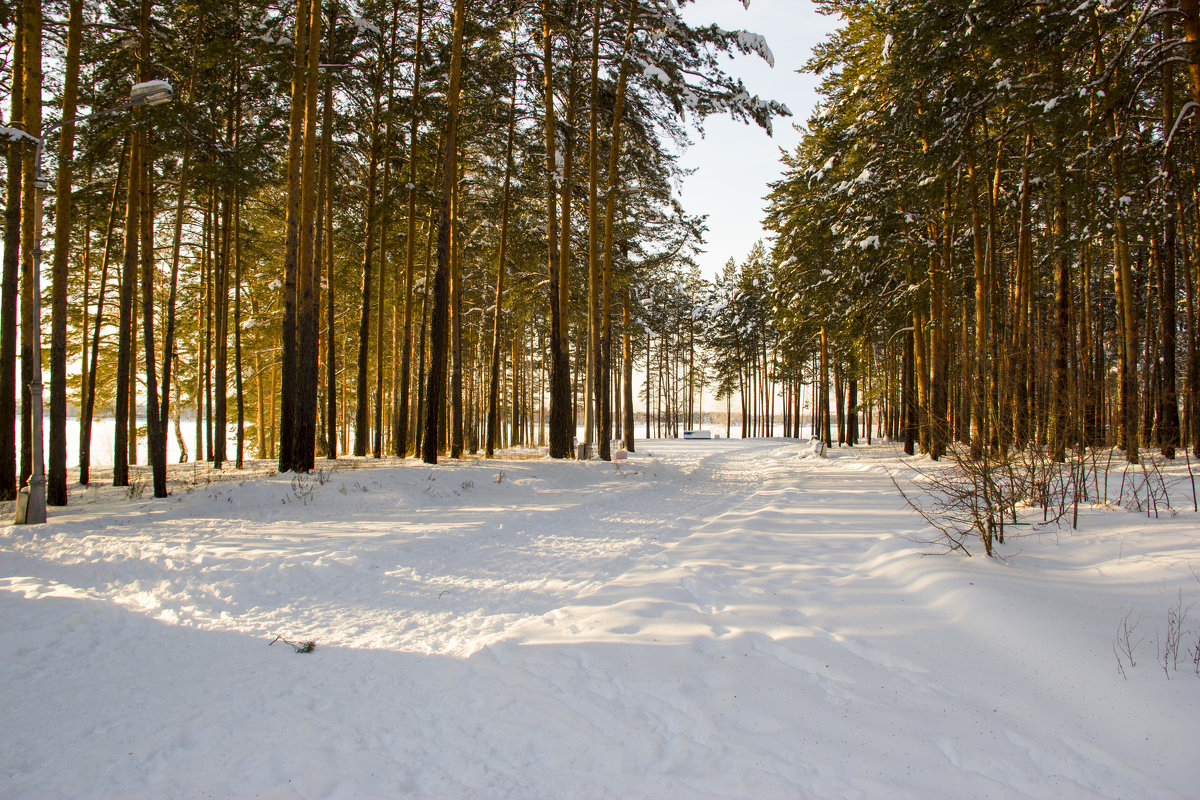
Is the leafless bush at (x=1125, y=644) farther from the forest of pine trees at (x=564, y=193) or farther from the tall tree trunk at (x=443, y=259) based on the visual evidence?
the tall tree trunk at (x=443, y=259)

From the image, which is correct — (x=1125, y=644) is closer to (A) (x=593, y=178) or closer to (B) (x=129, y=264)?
(B) (x=129, y=264)

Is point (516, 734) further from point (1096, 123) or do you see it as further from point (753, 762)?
point (1096, 123)

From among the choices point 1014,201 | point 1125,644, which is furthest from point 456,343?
point 1014,201

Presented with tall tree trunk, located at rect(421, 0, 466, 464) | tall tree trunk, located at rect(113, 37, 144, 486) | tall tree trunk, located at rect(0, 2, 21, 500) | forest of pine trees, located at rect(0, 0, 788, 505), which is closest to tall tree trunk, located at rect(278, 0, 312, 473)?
forest of pine trees, located at rect(0, 0, 788, 505)

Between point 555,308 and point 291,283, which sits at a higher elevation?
point 555,308

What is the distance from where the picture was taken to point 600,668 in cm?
381

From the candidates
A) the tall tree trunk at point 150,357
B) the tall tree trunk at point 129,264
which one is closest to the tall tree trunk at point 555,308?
the tall tree trunk at point 150,357

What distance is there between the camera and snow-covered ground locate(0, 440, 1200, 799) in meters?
2.79

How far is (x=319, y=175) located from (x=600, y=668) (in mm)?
15407

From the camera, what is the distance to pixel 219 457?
1552 centimetres

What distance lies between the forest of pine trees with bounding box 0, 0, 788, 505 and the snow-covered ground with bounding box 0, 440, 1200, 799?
556cm

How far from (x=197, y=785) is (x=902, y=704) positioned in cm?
382

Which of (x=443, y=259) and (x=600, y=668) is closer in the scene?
(x=600, y=668)

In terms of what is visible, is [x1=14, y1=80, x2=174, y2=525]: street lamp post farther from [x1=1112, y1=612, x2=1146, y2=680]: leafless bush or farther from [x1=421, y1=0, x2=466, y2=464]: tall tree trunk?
[x1=1112, y1=612, x2=1146, y2=680]: leafless bush
